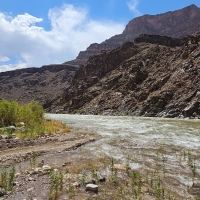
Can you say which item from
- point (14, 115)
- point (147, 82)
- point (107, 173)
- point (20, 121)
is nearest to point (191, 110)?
point (20, 121)

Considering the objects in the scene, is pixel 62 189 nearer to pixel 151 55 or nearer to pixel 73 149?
pixel 73 149

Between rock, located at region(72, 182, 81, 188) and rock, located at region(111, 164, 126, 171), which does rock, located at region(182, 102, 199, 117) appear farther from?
rock, located at region(72, 182, 81, 188)

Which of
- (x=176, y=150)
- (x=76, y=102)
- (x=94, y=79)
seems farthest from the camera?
(x=94, y=79)

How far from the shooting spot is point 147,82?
8356 cm

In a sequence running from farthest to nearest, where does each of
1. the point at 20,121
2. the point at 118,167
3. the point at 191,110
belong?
the point at 191,110
the point at 20,121
the point at 118,167

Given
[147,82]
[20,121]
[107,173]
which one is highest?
[147,82]

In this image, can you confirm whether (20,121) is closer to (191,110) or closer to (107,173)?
(107,173)

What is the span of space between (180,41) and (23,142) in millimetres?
153870

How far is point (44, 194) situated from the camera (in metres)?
6.66

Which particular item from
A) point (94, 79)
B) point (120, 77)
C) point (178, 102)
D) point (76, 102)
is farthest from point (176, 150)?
point (94, 79)

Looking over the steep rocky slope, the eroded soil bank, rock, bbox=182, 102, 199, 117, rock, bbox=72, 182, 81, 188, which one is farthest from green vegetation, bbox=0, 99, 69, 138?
the steep rocky slope

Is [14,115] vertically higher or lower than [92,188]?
higher

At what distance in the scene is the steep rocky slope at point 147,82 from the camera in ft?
189

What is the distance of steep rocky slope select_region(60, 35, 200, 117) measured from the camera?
57625mm
